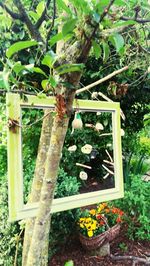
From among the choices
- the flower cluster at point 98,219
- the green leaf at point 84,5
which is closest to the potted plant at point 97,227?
the flower cluster at point 98,219

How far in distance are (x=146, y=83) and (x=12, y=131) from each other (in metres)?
2.18

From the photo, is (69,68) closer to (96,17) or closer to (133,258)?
(96,17)

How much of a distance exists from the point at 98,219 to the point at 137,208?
43cm

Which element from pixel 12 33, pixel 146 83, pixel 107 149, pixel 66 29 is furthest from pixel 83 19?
pixel 146 83

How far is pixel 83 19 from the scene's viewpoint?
2.38 ft

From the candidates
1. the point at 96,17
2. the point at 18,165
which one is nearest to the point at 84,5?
the point at 96,17

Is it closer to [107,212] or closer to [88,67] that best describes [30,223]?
[107,212]

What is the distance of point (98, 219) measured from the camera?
235cm

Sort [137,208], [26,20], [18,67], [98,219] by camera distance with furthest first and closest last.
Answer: [137,208] < [98,219] < [26,20] < [18,67]

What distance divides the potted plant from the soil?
0.09 meters

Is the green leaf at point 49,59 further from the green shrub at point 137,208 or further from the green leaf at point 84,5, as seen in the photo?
the green shrub at point 137,208

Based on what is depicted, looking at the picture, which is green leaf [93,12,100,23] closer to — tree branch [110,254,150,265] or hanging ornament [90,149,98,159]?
hanging ornament [90,149,98,159]

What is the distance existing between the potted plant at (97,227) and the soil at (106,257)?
0.09 metres

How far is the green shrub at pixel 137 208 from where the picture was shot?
96.7 inches
